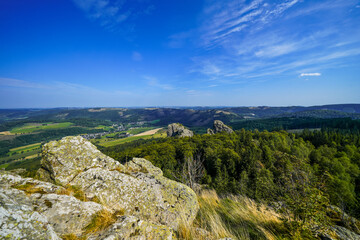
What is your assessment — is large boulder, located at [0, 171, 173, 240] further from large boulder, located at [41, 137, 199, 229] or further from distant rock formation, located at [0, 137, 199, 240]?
large boulder, located at [41, 137, 199, 229]

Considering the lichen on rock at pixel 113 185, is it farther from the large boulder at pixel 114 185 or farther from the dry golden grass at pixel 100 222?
the dry golden grass at pixel 100 222

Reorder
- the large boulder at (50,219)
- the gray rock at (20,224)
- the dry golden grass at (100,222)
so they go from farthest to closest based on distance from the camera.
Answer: the dry golden grass at (100,222)
the large boulder at (50,219)
the gray rock at (20,224)

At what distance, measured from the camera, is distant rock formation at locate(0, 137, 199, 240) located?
3.09 metres

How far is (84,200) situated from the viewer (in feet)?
18.5

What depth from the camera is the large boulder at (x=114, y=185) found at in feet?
20.4

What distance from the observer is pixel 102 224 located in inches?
169

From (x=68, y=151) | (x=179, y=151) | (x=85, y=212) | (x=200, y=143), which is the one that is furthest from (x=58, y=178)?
(x=200, y=143)

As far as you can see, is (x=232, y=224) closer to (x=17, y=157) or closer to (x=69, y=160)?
(x=69, y=160)

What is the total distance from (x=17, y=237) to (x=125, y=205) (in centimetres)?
394

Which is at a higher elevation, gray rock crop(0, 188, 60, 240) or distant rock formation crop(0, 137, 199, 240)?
gray rock crop(0, 188, 60, 240)

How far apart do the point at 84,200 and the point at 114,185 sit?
1.29m

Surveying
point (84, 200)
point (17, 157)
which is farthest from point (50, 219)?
point (17, 157)

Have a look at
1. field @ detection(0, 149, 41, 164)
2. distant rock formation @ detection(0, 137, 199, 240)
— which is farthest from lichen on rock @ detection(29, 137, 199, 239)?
field @ detection(0, 149, 41, 164)

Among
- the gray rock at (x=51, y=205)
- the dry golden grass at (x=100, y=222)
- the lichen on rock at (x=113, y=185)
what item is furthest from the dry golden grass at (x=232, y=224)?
the gray rock at (x=51, y=205)
